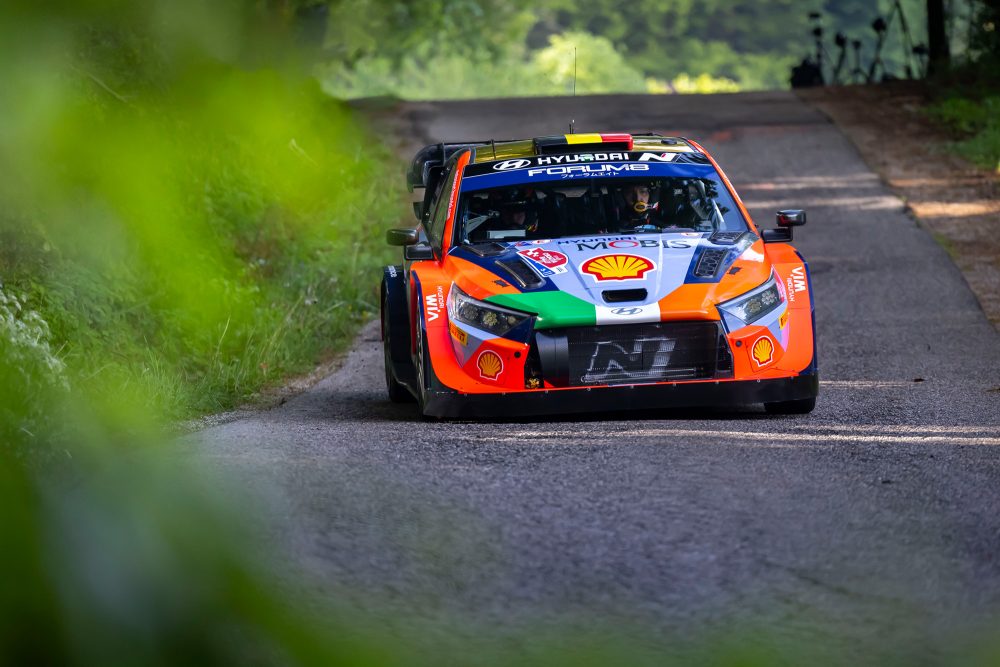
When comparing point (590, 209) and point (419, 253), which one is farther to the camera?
point (590, 209)

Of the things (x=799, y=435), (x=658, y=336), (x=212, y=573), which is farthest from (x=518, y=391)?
(x=212, y=573)

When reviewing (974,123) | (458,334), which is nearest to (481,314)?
(458,334)

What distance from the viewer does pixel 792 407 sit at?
813 centimetres

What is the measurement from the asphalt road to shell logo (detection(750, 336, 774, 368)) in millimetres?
362

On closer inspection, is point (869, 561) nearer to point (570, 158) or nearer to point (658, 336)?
point (658, 336)

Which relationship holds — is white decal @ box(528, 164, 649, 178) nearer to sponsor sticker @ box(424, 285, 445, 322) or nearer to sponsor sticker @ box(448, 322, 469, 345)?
sponsor sticker @ box(424, 285, 445, 322)

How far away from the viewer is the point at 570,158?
912 cm

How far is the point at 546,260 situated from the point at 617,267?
43 cm

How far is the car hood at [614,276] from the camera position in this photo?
754 cm

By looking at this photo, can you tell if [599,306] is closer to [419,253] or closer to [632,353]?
[632,353]

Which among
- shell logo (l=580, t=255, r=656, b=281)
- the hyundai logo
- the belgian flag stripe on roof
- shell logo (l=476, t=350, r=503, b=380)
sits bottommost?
shell logo (l=476, t=350, r=503, b=380)

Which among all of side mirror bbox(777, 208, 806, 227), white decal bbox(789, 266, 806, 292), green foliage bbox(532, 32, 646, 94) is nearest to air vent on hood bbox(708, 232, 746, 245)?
side mirror bbox(777, 208, 806, 227)

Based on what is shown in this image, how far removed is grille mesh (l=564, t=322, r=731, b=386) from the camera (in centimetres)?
755

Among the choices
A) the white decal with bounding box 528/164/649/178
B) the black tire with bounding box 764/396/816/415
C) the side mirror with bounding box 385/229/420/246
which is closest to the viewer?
the black tire with bounding box 764/396/816/415
